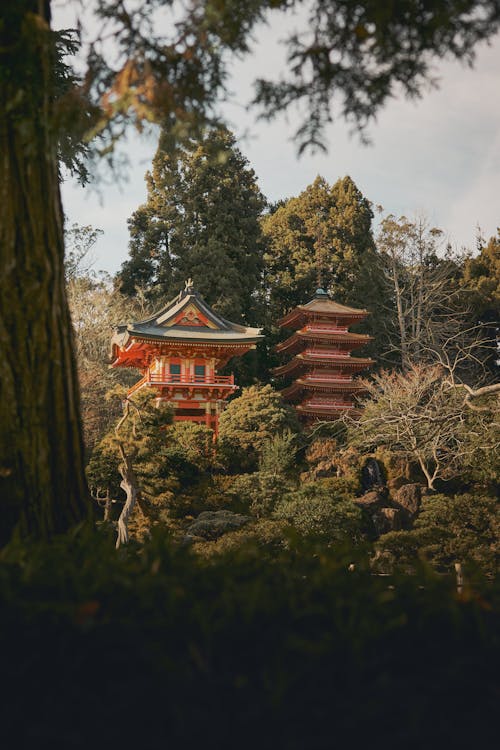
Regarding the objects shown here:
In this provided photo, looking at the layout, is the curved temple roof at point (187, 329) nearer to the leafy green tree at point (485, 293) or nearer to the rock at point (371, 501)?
the rock at point (371, 501)

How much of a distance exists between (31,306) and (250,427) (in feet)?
63.3

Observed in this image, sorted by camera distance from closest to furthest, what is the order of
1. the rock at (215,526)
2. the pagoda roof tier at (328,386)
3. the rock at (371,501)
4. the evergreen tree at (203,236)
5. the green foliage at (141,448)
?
1. the rock at (215,526)
2. the green foliage at (141,448)
3. the rock at (371,501)
4. the pagoda roof tier at (328,386)
5. the evergreen tree at (203,236)

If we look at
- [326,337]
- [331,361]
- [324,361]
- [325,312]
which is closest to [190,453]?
[324,361]

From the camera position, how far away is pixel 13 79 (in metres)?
3.14

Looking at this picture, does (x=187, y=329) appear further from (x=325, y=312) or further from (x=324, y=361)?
(x=325, y=312)

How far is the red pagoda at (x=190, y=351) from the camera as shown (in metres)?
24.3

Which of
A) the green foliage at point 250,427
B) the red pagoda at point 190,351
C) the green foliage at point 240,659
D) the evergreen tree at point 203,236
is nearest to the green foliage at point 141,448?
the green foliage at point 250,427

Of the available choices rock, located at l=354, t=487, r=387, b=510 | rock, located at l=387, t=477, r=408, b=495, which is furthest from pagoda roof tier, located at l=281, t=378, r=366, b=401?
rock, located at l=354, t=487, r=387, b=510

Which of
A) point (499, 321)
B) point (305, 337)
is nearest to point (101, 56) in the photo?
point (305, 337)

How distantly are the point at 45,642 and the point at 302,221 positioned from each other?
118ft

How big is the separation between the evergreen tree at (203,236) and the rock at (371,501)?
1218 centimetres

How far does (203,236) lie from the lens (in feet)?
105

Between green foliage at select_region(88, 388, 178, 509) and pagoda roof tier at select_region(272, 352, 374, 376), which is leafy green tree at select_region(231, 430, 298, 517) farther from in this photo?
pagoda roof tier at select_region(272, 352, 374, 376)

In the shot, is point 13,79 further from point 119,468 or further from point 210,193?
point 210,193
